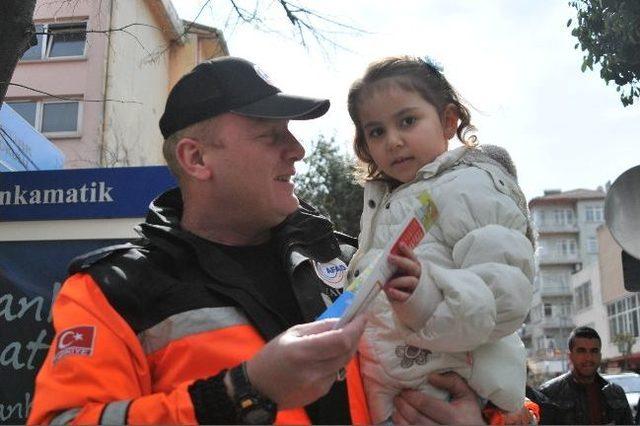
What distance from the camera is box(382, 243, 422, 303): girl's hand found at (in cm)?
181

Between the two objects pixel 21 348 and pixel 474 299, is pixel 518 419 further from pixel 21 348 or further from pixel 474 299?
pixel 21 348

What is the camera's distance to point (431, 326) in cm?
199

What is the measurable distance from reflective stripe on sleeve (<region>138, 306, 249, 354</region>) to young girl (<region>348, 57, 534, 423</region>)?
0.44 m

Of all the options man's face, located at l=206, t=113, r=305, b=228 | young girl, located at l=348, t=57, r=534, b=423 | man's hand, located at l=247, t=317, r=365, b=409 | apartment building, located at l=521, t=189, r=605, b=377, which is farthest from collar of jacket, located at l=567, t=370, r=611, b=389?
apartment building, located at l=521, t=189, r=605, b=377

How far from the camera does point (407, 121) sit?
2.54 m

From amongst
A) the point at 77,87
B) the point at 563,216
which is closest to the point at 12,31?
the point at 77,87

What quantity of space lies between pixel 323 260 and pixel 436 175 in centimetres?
44

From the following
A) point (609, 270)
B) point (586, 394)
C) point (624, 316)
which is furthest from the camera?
point (609, 270)

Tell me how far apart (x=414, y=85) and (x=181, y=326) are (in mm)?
1117

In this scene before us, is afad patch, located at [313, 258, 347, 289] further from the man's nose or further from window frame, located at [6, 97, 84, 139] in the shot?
window frame, located at [6, 97, 84, 139]

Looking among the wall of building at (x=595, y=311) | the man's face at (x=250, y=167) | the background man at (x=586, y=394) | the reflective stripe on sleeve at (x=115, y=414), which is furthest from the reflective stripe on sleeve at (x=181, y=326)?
the wall of building at (x=595, y=311)

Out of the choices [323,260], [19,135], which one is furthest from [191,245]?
[19,135]

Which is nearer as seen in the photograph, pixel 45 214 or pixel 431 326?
pixel 431 326

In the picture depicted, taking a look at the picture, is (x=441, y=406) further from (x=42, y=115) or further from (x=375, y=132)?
(x=42, y=115)
